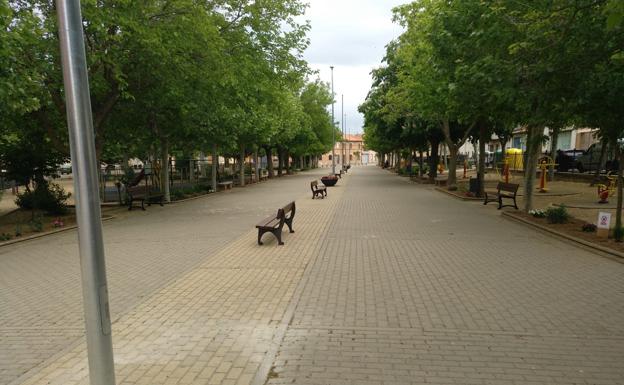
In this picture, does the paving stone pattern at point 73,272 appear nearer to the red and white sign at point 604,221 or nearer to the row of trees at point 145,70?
the row of trees at point 145,70

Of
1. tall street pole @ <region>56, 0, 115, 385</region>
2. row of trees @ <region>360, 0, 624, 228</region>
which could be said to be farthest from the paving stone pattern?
row of trees @ <region>360, 0, 624, 228</region>

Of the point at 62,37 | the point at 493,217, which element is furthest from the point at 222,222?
the point at 62,37

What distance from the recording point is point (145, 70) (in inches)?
511

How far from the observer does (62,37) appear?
2621 millimetres

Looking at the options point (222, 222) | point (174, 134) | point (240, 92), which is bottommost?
point (222, 222)

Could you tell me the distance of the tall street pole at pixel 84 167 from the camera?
103 inches

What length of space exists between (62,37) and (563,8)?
23.3 ft

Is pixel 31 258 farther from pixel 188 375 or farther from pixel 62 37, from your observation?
pixel 62 37

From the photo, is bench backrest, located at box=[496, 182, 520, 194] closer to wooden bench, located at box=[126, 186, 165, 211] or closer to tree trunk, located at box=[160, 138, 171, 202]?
wooden bench, located at box=[126, 186, 165, 211]

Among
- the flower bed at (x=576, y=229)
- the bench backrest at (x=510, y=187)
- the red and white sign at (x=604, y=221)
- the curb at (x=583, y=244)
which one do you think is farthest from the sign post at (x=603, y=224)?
the bench backrest at (x=510, y=187)

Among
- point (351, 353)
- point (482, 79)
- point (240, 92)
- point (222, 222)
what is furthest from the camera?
point (240, 92)

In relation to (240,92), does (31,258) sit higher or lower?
lower

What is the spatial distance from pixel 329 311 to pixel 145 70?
10.5 metres

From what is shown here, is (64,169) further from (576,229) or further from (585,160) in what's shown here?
(585,160)
